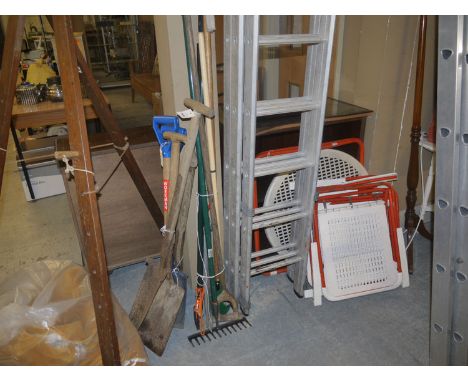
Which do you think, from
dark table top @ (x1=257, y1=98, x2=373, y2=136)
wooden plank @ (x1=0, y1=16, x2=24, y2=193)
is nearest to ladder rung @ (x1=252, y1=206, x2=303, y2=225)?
dark table top @ (x1=257, y1=98, x2=373, y2=136)

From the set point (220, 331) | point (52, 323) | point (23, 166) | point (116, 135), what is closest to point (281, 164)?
point (116, 135)

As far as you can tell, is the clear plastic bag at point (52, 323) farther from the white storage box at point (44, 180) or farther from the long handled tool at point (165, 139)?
the white storage box at point (44, 180)

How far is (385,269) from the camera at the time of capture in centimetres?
214

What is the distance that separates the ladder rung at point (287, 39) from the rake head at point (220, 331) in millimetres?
1341

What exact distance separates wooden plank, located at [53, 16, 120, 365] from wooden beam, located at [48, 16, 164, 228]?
1.39ft

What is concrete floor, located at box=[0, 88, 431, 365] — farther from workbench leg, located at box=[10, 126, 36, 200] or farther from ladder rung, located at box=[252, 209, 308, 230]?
workbench leg, located at box=[10, 126, 36, 200]

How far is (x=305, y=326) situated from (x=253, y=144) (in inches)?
39.7

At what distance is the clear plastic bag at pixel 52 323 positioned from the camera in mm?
1564

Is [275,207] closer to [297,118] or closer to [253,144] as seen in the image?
[253,144]

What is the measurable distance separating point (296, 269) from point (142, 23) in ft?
15.5

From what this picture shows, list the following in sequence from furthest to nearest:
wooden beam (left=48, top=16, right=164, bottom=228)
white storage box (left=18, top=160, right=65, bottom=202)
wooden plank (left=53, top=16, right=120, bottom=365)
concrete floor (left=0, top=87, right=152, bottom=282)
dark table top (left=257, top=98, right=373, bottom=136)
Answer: white storage box (left=18, top=160, right=65, bottom=202)
concrete floor (left=0, top=87, right=152, bottom=282)
dark table top (left=257, top=98, right=373, bottom=136)
wooden beam (left=48, top=16, right=164, bottom=228)
wooden plank (left=53, top=16, right=120, bottom=365)

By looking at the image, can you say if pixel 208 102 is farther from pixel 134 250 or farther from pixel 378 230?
pixel 378 230

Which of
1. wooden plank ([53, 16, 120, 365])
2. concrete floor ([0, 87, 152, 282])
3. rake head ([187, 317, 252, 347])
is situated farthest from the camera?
concrete floor ([0, 87, 152, 282])

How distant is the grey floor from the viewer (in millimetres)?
1769
